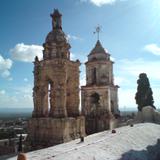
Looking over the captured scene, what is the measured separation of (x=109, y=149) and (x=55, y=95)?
658cm

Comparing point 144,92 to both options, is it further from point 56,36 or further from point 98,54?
point 56,36

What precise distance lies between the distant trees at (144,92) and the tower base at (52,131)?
13.2 m

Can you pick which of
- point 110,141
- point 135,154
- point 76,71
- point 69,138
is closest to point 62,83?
point 76,71

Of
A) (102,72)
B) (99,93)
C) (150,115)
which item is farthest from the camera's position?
(150,115)

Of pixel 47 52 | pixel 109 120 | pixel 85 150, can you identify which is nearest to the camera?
pixel 85 150

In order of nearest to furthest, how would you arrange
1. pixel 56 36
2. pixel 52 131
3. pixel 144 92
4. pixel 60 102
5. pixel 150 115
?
pixel 52 131
pixel 60 102
pixel 56 36
pixel 150 115
pixel 144 92

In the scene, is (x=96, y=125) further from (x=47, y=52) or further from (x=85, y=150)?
(x=85, y=150)

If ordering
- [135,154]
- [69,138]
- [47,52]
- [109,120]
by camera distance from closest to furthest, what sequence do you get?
[135,154] → [69,138] → [47,52] → [109,120]

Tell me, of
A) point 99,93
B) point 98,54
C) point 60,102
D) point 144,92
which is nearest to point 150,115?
point 144,92

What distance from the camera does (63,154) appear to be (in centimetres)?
1059

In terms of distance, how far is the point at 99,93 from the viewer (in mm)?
23484

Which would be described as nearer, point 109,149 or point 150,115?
point 109,149

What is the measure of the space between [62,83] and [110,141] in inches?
224

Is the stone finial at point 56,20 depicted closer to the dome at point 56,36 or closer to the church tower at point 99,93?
the dome at point 56,36
